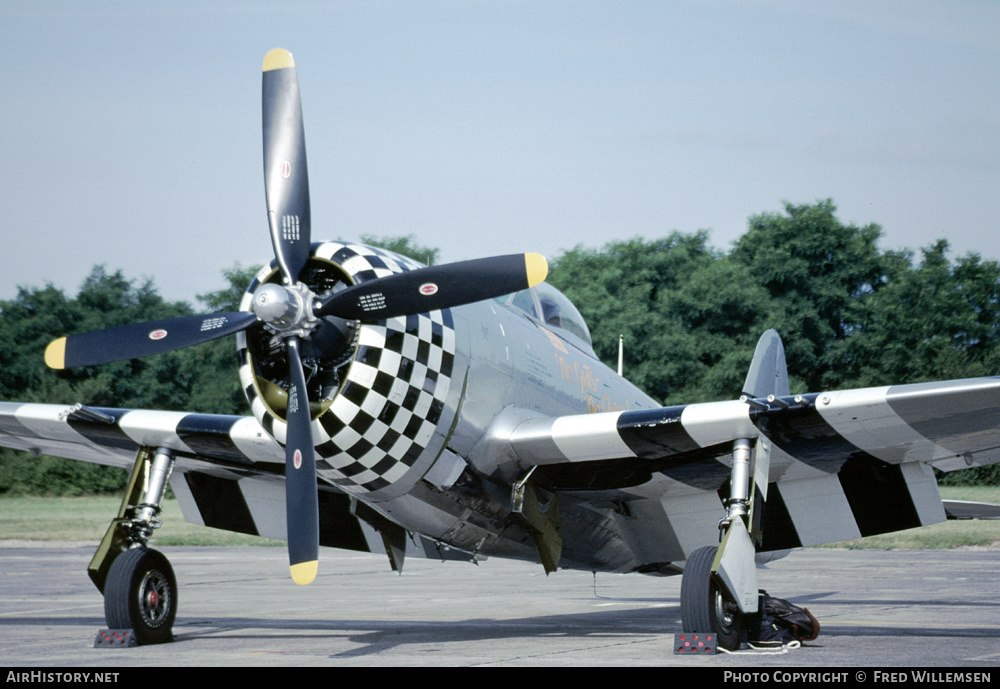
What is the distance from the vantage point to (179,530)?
112 ft

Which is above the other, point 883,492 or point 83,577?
point 883,492

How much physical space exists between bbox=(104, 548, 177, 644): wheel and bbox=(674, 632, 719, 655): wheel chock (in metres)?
4.29

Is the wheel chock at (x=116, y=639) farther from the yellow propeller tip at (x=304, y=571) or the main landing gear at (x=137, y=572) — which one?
the yellow propeller tip at (x=304, y=571)

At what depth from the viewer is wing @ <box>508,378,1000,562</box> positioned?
8180 mm

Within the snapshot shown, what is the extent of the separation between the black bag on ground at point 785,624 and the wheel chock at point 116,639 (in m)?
5.07

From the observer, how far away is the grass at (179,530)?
27.9m

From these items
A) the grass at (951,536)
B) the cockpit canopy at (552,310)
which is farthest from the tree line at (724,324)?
the cockpit canopy at (552,310)

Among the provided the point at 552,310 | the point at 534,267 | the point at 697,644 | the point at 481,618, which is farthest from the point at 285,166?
the point at 481,618

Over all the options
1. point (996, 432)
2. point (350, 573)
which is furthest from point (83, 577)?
point (996, 432)

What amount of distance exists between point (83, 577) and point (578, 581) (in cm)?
852

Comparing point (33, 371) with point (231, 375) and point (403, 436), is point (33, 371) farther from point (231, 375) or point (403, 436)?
point (403, 436)

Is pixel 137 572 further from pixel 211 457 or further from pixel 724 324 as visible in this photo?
pixel 724 324

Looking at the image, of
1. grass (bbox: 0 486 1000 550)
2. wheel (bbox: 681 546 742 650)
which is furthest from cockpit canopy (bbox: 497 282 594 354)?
grass (bbox: 0 486 1000 550)

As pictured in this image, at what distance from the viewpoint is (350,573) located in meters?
20.5
